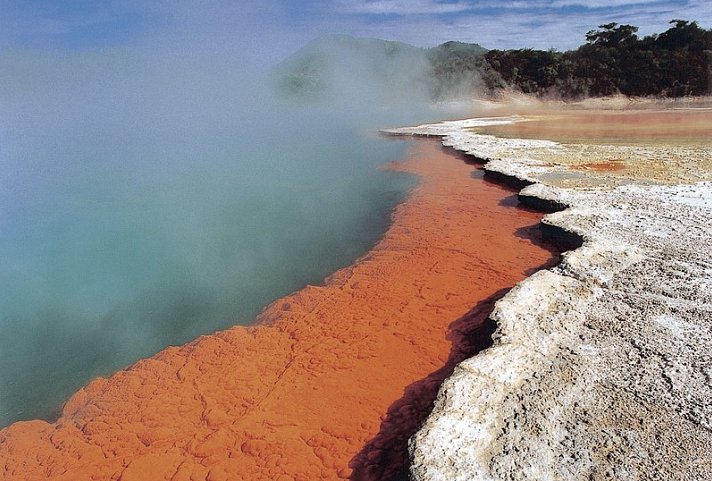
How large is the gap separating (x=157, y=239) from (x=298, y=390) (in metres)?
5.89

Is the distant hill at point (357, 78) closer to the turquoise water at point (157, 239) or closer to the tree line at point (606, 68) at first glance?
the tree line at point (606, 68)

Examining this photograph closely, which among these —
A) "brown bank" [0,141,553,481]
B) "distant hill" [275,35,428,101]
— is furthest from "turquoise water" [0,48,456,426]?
"distant hill" [275,35,428,101]

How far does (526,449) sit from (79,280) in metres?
6.75

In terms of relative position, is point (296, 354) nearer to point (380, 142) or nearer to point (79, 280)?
point (79, 280)

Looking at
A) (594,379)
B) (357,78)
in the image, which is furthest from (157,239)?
(357,78)

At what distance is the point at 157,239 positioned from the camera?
27.8 feet

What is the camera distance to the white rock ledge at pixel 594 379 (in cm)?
250

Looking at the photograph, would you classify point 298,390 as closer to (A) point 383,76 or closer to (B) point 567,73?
(B) point 567,73

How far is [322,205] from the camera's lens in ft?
32.5

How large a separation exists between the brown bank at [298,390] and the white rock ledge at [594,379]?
43cm

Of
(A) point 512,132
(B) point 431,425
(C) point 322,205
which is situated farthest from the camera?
(A) point 512,132

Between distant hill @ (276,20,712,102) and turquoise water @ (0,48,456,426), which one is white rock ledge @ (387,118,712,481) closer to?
turquoise water @ (0,48,456,426)

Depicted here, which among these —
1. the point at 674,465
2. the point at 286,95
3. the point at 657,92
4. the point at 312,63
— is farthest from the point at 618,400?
the point at 312,63

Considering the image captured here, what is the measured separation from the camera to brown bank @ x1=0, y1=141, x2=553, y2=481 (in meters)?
3.08
